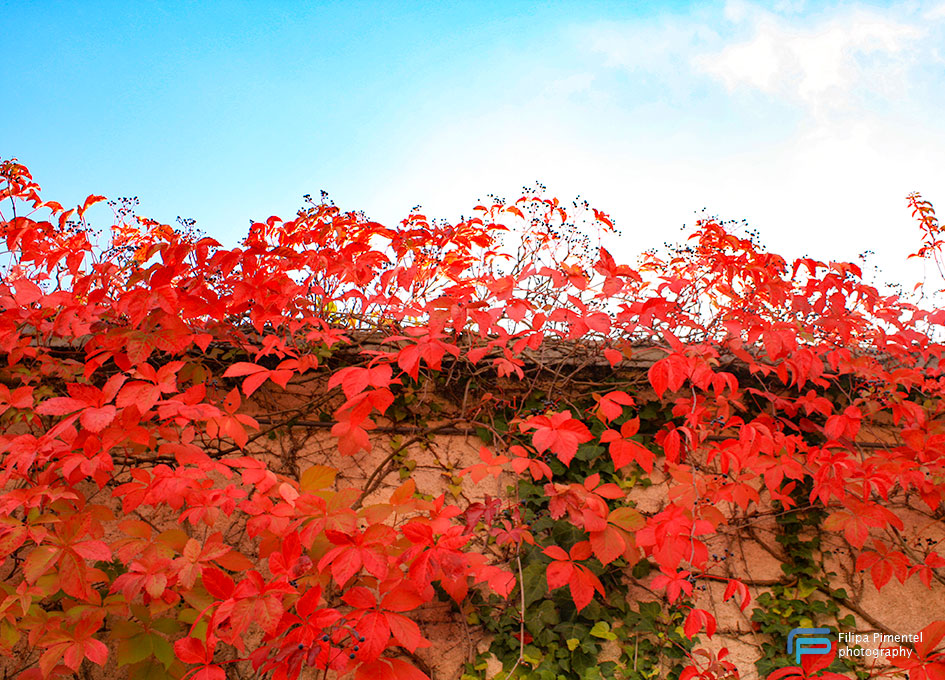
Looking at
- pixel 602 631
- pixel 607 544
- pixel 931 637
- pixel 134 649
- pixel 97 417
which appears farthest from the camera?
pixel 602 631

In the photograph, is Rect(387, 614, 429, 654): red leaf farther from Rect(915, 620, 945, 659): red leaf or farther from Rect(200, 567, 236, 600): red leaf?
Rect(915, 620, 945, 659): red leaf

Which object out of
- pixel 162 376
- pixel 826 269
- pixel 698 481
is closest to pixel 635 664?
pixel 698 481

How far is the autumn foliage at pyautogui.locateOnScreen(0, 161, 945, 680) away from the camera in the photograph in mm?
1798

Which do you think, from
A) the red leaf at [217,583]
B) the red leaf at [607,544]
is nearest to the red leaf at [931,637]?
the red leaf at [607,544]

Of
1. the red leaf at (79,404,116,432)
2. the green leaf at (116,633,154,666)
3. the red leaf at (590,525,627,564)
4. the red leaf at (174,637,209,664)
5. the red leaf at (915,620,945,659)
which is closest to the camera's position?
the red leaf at (915,620,945,659)

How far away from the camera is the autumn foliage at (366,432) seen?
1.80 metres

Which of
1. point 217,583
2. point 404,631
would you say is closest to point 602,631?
point 404,631

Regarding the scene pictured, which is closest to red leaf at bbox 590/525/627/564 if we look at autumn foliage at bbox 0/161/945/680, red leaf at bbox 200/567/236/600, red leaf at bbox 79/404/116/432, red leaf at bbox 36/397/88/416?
autumn foliage at bbox 0/161/945/680

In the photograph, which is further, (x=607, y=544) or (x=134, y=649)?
(x=134, y=649)

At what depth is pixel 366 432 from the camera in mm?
2373

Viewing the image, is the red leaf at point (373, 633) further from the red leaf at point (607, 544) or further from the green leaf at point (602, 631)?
the green leaf at point (602, 631)

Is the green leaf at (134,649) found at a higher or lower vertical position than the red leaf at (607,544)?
lower

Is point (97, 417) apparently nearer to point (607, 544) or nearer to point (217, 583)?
point (217, 583)

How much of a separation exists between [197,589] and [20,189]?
6.50 ft
